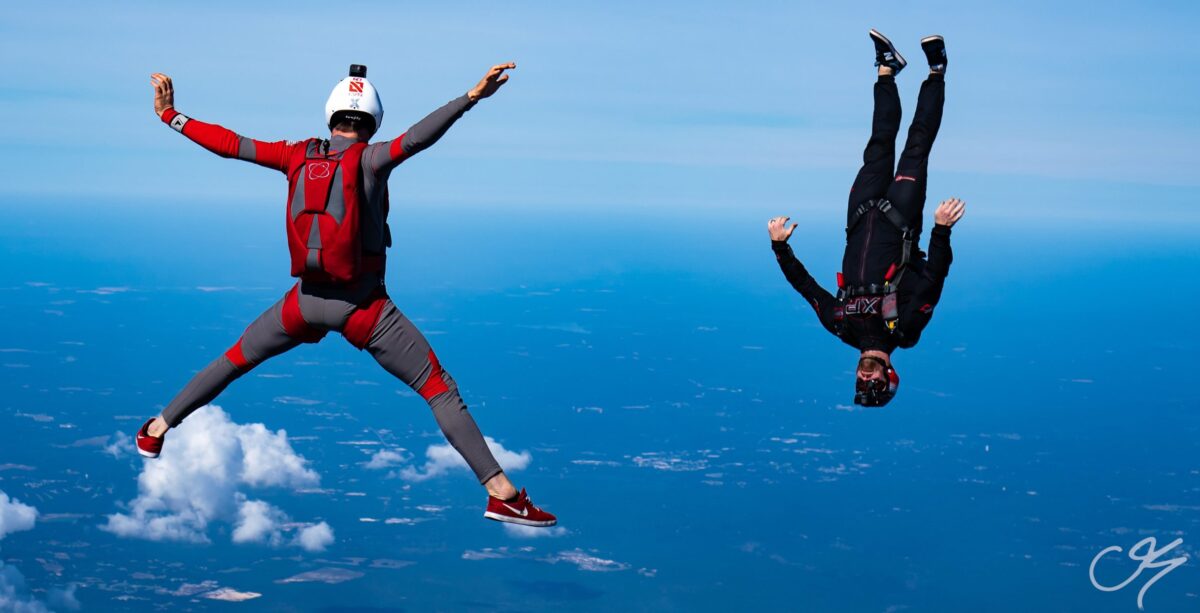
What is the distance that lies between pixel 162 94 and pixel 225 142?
3.78 feet

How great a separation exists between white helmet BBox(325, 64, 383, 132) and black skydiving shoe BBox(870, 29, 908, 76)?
22.0 ft

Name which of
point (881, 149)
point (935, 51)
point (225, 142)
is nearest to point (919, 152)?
point (881, 149)

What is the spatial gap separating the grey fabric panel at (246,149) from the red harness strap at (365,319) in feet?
6.01

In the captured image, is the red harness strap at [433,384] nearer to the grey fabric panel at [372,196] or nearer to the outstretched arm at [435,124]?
the grey fabric panel at [372,196]

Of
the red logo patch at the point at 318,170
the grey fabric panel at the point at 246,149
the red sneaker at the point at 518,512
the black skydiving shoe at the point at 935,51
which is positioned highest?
the black skydiving shoe at the point at 935,51

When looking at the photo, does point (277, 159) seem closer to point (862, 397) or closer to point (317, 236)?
point (317, 236)

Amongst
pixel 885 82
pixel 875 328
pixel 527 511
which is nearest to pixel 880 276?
pixel 875 328

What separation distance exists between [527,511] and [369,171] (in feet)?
12.3

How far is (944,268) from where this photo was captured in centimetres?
1291

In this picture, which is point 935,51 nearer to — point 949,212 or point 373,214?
point 949,212

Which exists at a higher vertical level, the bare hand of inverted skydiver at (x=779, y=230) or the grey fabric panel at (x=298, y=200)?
the bare hand of inverted skydiver at (x=779, y=230)

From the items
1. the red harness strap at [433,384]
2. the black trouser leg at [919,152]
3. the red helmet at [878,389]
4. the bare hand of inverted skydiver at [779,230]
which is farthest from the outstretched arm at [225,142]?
A: the black trouser leg at [919,152]

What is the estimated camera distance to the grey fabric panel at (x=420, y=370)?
11.0 m

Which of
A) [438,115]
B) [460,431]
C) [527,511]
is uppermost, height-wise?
[438,115]
